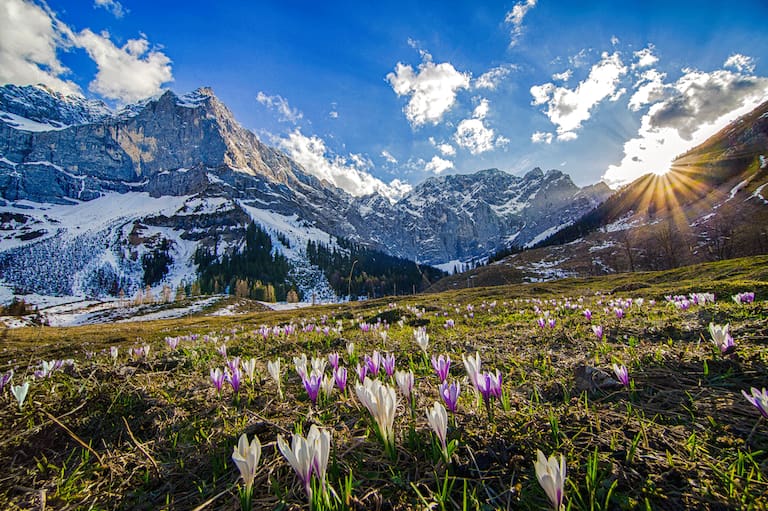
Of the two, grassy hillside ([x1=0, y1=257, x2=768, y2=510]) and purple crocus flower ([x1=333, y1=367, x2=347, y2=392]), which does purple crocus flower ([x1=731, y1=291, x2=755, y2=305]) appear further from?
purple crocus flower ([x1=333, y1=367, x2=347, y2=392])

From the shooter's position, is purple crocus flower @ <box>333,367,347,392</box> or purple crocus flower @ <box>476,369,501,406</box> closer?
purple crocus flower @ <box>476,369,501,406</box>

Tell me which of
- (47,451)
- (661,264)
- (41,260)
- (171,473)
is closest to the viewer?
(171,473)

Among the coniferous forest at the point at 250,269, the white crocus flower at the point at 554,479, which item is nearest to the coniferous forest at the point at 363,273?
the coniferous forest at the point at 250,269

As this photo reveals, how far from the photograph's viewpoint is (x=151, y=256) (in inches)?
5512

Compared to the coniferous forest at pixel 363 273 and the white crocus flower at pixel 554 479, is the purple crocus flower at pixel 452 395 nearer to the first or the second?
the white crocus flower at pixel 554 479

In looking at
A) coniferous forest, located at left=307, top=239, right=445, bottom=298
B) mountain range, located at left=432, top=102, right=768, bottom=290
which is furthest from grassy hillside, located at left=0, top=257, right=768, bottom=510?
coniferous forest, located at left=307, top=239, right=445, bottom=298

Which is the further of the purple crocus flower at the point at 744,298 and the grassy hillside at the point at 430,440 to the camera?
the purple crocus flower at the point at 744,298

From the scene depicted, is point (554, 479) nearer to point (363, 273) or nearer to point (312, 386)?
point (312, 386)

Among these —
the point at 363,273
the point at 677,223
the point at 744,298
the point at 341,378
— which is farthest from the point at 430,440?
the point at 677,223

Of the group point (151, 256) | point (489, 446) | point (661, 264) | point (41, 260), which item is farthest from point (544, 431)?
point (41, 260)

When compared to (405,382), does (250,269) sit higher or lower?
higher

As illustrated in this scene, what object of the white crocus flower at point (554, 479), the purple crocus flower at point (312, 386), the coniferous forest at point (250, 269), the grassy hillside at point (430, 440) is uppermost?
the coniferous forest at point (250, 269)

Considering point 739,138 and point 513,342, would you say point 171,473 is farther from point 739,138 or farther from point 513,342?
point 739,138

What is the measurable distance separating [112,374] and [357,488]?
3.15 metres
